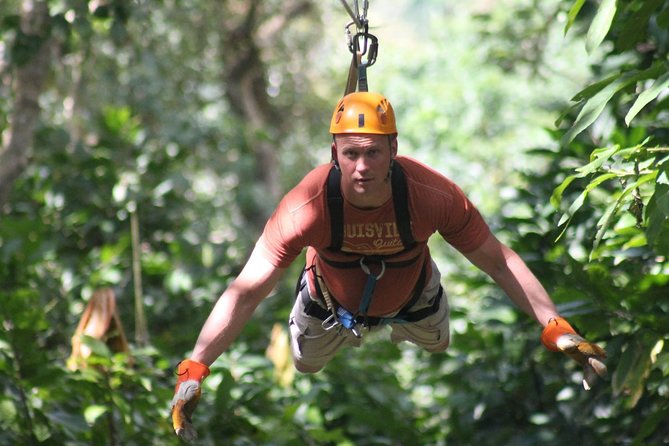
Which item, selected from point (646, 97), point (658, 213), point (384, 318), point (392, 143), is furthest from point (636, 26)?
point (384, 318)

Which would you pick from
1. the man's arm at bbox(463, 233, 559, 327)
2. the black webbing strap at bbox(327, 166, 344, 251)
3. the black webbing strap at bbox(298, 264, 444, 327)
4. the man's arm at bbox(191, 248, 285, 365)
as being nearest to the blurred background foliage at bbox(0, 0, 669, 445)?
the man's arm at bbox(463, 233, 559, 327)

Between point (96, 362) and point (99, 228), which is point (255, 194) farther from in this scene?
point (96, 362)

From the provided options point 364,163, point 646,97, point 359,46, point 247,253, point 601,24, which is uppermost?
point 247,253

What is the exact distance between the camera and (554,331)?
134 inches

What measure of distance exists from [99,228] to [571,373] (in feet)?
→ 12.0

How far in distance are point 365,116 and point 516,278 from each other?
83 cm

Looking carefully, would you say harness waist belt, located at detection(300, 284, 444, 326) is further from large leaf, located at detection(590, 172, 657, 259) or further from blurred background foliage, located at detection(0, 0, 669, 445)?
large leaf, located at detection(590, 172, 657, 259)

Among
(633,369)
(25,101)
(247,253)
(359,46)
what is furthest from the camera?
(247,253)

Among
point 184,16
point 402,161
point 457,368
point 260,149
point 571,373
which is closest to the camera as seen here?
point 402,161

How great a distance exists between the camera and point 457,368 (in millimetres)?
6527

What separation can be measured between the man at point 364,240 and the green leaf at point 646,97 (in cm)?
63

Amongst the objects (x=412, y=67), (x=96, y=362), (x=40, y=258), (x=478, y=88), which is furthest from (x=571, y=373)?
(x=412, y=67)

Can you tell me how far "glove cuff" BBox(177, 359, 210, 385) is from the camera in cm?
329

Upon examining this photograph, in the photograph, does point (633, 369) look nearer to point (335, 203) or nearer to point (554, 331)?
point (554, 331)
